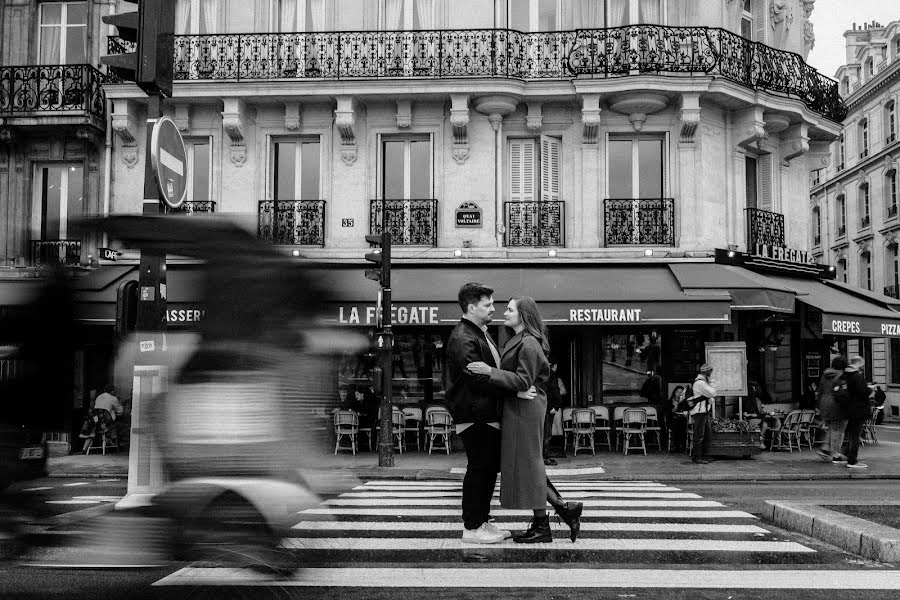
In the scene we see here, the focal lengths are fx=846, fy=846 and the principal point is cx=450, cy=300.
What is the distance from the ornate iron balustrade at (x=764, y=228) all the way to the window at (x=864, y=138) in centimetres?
3043

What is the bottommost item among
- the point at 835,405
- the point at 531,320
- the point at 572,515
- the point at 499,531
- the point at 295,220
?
the point at 499,531

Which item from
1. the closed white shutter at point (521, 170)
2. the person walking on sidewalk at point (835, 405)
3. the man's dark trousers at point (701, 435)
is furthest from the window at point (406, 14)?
the person walking on sidewalk at point (835, 405)

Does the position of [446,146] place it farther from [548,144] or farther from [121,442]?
[121,442]

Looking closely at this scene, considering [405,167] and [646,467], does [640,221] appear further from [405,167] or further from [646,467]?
[646,467]

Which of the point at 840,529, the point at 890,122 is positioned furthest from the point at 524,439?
the point at 890,122

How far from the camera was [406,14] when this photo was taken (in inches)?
736

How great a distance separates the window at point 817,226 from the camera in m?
52.2

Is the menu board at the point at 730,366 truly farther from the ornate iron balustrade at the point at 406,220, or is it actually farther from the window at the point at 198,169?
the window at the point at 198,169

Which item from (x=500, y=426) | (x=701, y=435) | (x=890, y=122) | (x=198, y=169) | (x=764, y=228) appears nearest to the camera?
(x=500, y=426)

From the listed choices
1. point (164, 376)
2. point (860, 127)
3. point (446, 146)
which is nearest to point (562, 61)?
point (446, 146)

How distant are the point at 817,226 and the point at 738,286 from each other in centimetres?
4066

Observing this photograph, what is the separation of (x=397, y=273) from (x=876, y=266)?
34951 millimetres

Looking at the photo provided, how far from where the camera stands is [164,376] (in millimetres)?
4352


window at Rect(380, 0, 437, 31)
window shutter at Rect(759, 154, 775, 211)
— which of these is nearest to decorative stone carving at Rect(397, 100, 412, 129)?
window at Rect(380, 0, 437, 31)
